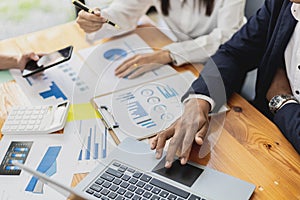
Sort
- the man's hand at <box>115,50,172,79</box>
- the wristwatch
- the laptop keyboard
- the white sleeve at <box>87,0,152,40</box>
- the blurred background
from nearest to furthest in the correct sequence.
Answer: the laptop keyboard
the wristwatch
the man's hand at <box>115,50,172,79</box>
the white sleeve at <box>87,0,152,40</box>
the blurred background

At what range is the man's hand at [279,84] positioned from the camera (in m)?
1.14

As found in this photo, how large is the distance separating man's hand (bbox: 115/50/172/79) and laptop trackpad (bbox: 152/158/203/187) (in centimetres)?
34

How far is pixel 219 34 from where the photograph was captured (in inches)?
51.7

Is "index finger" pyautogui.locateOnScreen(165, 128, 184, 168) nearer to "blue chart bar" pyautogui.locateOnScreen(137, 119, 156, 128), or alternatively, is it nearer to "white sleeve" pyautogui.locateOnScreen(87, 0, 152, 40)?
"blue chart bar" pyautogui.locateOnScreen(137, 119, 156, 128)

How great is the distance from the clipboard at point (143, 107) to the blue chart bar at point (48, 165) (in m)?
0.13

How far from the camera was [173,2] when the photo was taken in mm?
1396

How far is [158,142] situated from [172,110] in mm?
121

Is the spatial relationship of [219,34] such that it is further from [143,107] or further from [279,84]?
[143,107]

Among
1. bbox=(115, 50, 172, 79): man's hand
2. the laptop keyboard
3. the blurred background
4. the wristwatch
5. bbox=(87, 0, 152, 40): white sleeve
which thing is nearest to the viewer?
the laptop keyboard

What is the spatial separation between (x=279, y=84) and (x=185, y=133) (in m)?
0.36

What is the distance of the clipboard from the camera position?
979 millimetres

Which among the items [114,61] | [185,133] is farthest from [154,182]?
[114,61]

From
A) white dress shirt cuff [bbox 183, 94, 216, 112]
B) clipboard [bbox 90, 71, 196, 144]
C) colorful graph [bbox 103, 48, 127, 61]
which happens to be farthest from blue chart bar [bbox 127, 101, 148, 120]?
colorful graph [bbox 103, 48, 127, 61]

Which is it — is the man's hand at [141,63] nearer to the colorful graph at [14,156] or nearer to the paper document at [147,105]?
the paper document at [147,105]
